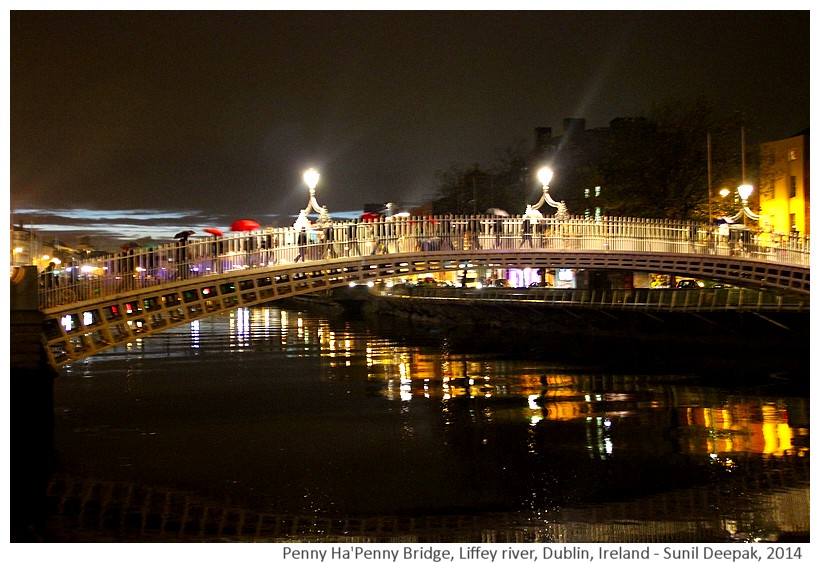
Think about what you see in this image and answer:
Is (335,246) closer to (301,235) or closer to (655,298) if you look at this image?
(301,235)

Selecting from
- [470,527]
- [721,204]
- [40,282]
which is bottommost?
[470,527]

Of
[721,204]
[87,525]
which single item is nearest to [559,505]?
[87,525]

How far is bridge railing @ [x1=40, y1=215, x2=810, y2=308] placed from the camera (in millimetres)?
24203

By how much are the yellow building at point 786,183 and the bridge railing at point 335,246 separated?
28668 millimetres

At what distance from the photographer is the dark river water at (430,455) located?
54.1 ft

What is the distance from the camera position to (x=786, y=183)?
63062 millimetres

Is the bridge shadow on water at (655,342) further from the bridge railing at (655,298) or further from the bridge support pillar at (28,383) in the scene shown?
the bridge support pillar at (28,383)

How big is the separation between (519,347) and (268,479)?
30381 mm

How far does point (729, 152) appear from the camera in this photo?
53.3m

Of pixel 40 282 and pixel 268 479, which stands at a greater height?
pixel 40 282

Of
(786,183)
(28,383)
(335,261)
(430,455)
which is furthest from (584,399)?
(786,183)

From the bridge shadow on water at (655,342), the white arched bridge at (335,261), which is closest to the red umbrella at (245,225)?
the white arched bridge at (335,261)
